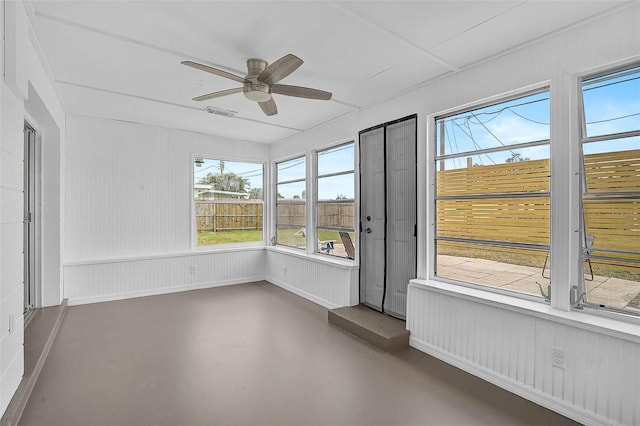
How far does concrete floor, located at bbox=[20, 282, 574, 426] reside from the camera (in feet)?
7.01

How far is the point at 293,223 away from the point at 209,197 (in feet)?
5.16

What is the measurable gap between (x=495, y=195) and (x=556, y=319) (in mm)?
1060

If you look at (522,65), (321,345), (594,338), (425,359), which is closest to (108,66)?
(321,345)

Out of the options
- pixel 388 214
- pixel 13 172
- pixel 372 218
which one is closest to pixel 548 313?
pixel 388 214

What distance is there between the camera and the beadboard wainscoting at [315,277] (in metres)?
4.20

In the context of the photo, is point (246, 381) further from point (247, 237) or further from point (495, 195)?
point (247, 237)

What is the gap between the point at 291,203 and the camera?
5.77 m

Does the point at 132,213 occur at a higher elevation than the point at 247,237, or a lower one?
higher

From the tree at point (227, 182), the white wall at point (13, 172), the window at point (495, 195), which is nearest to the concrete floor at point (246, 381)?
the white wall at point (13, 172)

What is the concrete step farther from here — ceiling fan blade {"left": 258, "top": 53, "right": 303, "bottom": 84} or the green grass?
the green grass

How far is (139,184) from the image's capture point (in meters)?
4.99

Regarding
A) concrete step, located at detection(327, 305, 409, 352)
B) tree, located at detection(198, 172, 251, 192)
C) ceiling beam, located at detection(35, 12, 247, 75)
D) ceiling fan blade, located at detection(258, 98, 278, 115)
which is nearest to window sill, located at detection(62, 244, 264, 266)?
tree, located at detection(198, 172, 251, 192)

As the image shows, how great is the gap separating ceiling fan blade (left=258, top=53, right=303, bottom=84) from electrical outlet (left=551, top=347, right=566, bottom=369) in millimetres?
2679

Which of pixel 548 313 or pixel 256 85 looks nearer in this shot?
pixel 548 313
